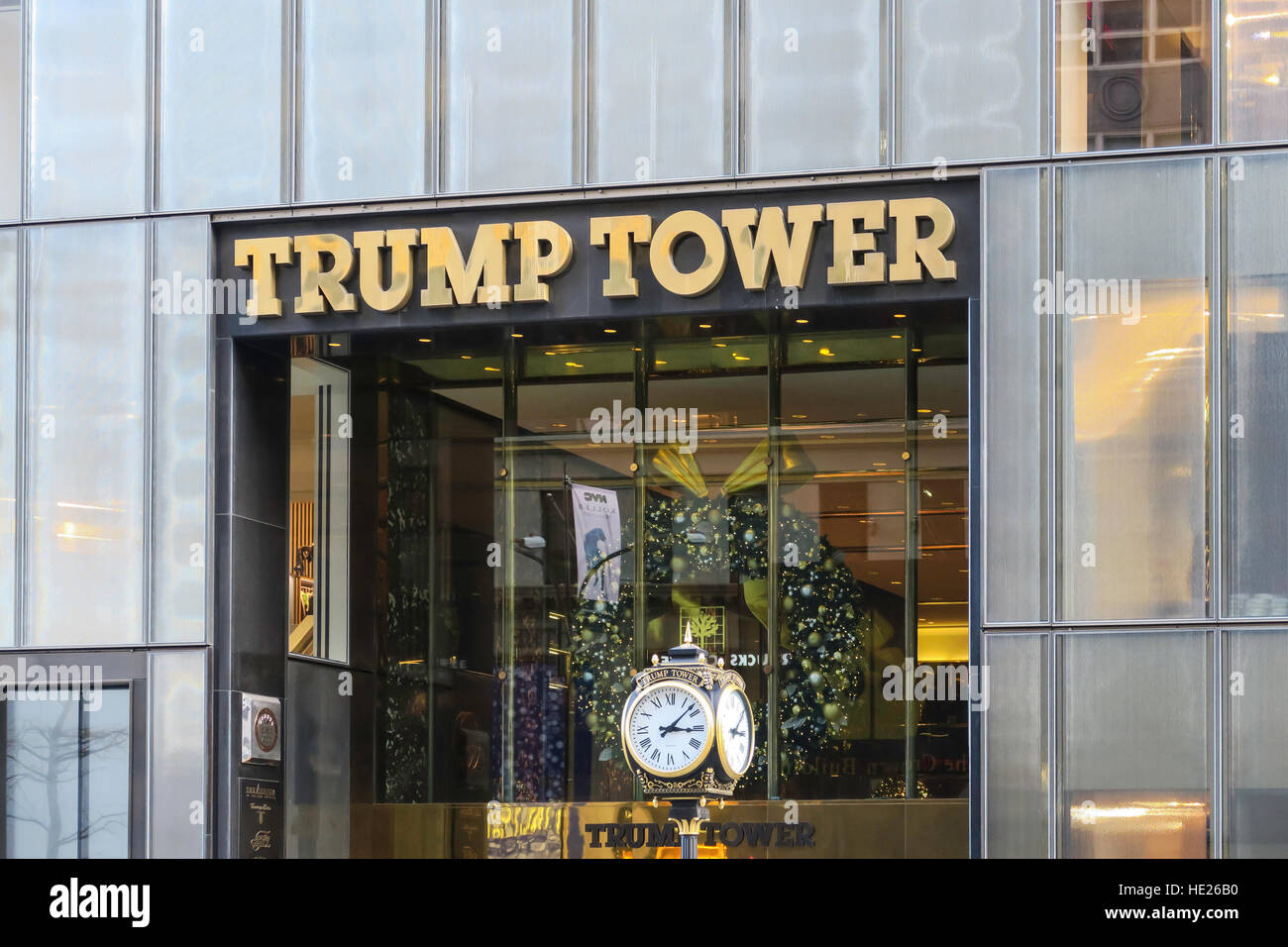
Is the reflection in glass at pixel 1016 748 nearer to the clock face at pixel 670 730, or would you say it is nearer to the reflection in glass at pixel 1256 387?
the reflection in glass at pixel 1256 387

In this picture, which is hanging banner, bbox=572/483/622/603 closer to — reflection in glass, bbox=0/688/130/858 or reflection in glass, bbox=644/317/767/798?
reflection in glass, bbox=644/317/767/798

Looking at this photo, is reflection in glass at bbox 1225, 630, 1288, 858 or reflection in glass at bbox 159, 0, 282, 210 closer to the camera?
reflection in glass at bbox 1225, 630, 1288, 858

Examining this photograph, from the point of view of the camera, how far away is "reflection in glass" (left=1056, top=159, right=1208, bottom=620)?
13.4 meters

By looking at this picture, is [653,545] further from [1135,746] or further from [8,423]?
[8,423]

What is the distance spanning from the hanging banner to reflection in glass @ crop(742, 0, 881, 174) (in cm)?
391

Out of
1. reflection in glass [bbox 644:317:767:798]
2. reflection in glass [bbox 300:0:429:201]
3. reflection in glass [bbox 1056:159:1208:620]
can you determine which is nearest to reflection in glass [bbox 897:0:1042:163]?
reflection in glass [bbox 1056:159:1208:620]

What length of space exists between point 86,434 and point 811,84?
265 inches

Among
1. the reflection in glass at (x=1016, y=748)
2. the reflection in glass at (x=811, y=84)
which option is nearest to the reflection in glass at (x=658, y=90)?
the reflection in glass at (x=811, y=84)

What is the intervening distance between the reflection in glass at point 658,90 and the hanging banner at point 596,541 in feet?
11.5

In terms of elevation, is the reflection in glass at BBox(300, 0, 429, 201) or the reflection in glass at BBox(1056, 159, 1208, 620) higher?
the reflection in glass at BBox(300, 0, 429, 201)

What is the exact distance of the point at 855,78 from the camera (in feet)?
47.2

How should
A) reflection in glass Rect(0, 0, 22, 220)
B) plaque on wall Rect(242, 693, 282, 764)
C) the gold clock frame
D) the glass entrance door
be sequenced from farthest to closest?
1. the glass entrance door
2. reflection in glass Rect(0, 0, 22, 220)
3. plaque on wall Rect(242, 693, 282, 764)
4. the gold clock frame
